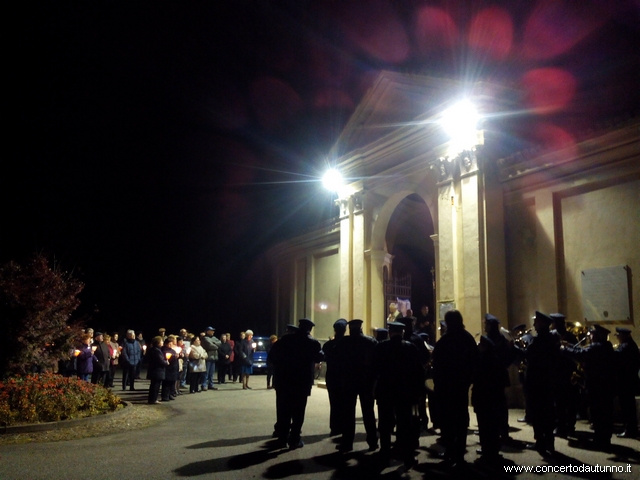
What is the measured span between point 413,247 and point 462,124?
835 cm

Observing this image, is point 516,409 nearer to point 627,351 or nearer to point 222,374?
point 627,351

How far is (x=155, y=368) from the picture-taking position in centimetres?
1391

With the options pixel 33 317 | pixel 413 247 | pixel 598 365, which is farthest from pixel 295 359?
pixel 413 247

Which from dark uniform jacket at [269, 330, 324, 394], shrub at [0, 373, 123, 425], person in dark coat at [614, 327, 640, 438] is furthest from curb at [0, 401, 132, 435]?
person in dark coat at [614, 327, 640, 438]

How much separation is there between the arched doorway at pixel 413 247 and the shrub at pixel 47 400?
10.8 m

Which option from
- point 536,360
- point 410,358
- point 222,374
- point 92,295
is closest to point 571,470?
point 536,360

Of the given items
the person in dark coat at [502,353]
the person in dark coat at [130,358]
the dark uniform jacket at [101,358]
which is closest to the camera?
the person in dark coat at [502,353]

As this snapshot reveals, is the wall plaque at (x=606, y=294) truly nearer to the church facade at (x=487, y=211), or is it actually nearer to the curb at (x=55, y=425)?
the church facade at (x=487, y=211)

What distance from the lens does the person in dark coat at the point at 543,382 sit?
7.39 m

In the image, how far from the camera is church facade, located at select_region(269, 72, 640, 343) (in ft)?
39.1

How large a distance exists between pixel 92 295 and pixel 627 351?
131 ft

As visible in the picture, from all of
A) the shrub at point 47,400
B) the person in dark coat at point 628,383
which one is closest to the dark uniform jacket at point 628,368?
the person in dark coat at point 628,383

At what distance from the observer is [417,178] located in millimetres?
17234

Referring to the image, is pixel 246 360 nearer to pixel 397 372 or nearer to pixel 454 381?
pixel 397 372
